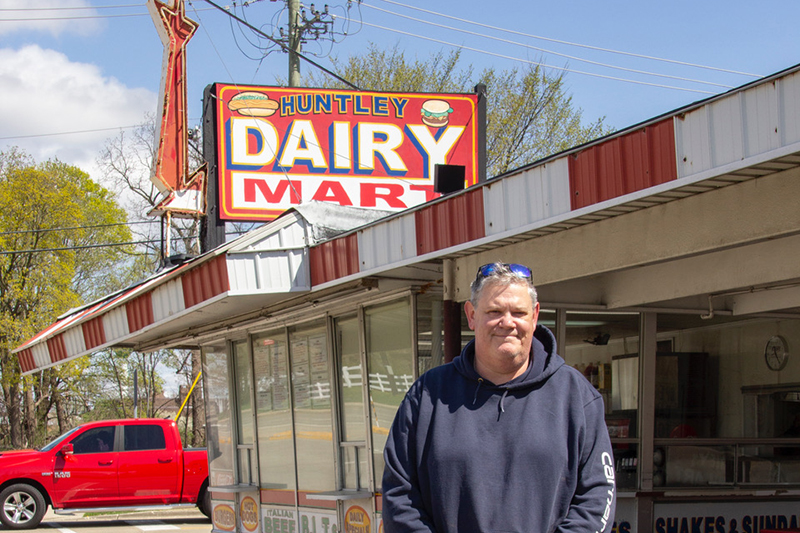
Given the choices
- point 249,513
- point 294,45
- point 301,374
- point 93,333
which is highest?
point 294,45

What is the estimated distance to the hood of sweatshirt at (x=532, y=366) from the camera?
308cm

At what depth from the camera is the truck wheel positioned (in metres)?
16.0

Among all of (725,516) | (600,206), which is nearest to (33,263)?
(725,516)

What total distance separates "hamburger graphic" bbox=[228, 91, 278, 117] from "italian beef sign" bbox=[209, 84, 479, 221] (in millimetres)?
14

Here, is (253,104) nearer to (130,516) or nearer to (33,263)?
(130,516)

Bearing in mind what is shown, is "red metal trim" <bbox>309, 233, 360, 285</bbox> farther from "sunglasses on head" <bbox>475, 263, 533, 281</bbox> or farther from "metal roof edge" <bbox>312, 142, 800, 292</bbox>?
"sunglasses on head" <bbox>475, 263, 533, 281</bbox>

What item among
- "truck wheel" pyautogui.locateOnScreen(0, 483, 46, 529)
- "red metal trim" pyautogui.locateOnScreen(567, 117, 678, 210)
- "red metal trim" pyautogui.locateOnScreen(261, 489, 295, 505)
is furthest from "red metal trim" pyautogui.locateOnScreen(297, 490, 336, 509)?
"truck wheel" pyautogui.locateOnScreen(0, 483, 46, 529)

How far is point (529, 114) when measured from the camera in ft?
94.4

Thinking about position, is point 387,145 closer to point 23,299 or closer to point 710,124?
point 710,124

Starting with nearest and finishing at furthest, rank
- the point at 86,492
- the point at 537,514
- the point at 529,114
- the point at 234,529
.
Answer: the point at 537,514 < the point at 234,529 < the point at 86,492 < the point at 529,114

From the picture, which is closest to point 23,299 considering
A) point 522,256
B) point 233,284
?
point 233,284

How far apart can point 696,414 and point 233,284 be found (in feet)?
14.4

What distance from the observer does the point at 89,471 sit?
16.5m

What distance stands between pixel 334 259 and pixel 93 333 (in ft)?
15.5
